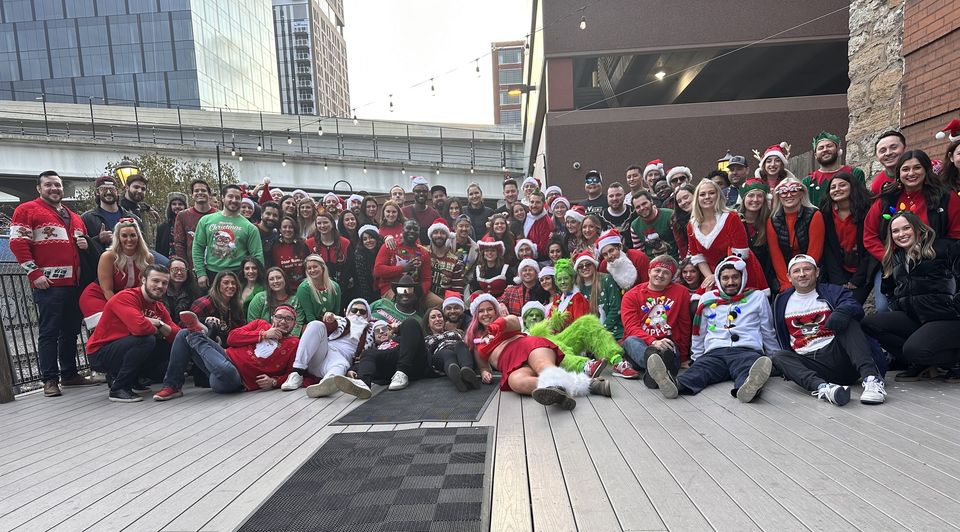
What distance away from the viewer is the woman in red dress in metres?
4.58

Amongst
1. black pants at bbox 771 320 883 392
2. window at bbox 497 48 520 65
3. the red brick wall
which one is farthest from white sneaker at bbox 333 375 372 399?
window at bbox 497 48 520 65

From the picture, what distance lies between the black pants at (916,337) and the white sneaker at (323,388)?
4367 millimetres

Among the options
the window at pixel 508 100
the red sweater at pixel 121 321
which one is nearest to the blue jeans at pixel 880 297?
the red sweater at pixel 121 321

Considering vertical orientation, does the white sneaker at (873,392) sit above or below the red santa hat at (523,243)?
below

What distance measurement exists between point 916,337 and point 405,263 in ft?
15.4

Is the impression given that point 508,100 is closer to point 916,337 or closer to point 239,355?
point 239,355

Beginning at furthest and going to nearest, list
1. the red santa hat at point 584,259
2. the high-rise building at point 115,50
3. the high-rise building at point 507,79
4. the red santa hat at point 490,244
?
1. the high-rise building at point 507,79
2. the high-rise building at point 115,50
3. the red santa hat at point 490,244
4. the red santa hat at point 584,259

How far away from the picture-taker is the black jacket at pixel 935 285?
3791mm

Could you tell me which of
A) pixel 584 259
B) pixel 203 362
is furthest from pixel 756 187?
pixel 203 362

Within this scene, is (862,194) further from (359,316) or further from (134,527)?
(134,527)

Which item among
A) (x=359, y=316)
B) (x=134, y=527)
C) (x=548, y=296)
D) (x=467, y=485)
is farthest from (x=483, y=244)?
(x=134, y=527)

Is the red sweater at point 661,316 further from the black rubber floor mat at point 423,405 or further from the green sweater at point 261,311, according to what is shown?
the green sweater at point 261,311

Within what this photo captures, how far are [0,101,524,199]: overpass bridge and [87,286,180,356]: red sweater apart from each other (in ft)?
61.5

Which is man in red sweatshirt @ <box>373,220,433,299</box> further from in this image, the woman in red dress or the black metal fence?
the black metal fence
